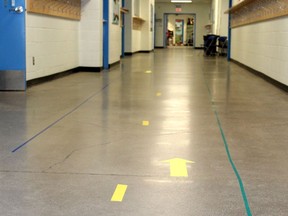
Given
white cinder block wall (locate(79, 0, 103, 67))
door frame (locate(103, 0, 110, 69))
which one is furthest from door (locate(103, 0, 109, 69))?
white cinder block wall (locate(79, 0, 103, 67))

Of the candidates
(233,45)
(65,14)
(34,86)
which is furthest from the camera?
(233,45)

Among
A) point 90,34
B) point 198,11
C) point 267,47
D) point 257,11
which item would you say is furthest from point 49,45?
point 198,11

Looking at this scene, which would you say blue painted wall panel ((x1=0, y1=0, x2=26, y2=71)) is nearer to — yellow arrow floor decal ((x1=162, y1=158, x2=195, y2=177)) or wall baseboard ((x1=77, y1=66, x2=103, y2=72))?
wall baseboard ((x1=77, y1=66, x2=103, y2=72))

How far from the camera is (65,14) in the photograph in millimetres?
9656

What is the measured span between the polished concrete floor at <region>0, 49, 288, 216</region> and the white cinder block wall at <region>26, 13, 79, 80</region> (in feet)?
4.75

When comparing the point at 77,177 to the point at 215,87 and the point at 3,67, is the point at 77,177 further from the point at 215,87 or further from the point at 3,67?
the point at 215,87

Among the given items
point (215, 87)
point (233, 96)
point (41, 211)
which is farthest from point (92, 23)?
point (41, 211)

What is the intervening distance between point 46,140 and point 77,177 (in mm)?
1080

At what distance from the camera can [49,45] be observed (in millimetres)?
8797

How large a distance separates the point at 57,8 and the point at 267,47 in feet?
14.9

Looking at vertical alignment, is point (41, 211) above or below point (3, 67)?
below

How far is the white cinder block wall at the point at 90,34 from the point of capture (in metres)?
11.0

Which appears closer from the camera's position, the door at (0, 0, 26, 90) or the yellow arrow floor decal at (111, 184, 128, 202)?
the yellow arrow floor decal at (111, 184, 128, 202)

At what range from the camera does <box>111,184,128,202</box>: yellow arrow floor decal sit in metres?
2.50
